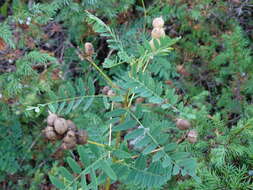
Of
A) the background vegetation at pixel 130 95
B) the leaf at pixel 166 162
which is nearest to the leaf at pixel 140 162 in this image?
the background vegetation at pixel 130 95

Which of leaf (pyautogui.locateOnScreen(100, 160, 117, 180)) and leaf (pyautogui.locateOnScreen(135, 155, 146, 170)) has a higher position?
leaf (pyautogui.locateOnScreen(100, 160, 117, 180))

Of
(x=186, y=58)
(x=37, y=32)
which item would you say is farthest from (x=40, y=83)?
(x=186, y=58)

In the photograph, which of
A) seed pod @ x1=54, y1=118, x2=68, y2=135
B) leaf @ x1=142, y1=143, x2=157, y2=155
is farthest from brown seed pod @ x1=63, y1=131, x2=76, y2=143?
leaf @ x1=142, y1=143, x2=157, y2=155

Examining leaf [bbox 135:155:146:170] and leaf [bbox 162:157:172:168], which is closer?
leaf [bbox 162:157:172:168]

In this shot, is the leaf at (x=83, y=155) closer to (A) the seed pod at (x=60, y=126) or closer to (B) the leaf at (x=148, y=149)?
(A) the seed pod at (x=60, y=126)

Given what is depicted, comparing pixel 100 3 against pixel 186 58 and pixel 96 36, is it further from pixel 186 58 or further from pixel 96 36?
pixel 186 58

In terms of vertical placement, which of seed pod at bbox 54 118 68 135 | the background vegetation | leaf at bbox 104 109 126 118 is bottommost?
the background vegetation

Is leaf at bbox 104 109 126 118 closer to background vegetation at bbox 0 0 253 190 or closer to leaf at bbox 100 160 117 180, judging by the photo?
background vegetation at bbox 0 0 253 190

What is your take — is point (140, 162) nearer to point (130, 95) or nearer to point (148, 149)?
point (148, 149)
